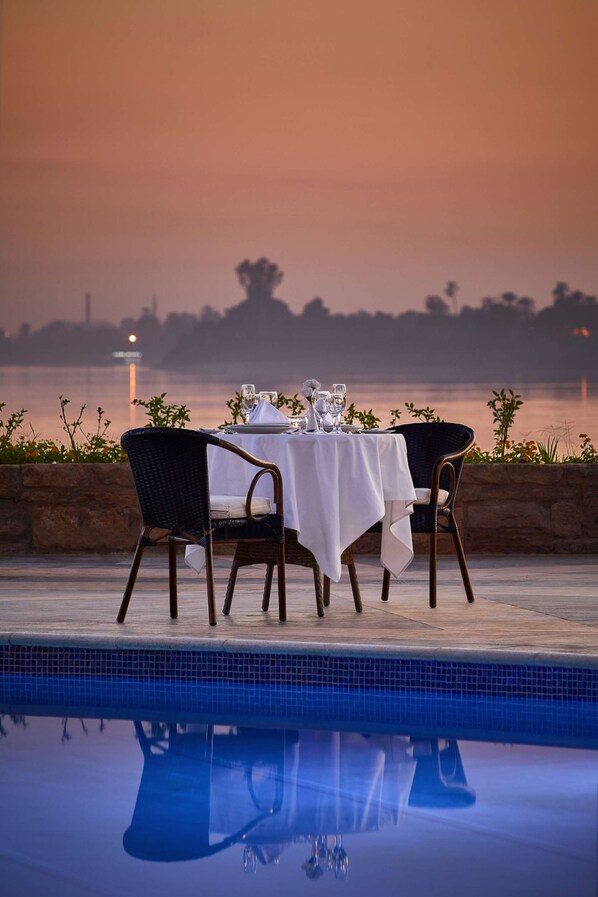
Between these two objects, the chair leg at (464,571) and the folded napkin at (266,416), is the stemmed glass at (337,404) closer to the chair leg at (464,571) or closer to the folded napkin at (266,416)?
the folded napkin at (266,416)

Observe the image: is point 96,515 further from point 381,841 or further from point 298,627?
point 381,841

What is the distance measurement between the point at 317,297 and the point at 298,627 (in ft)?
17.9

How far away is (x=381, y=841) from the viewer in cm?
304

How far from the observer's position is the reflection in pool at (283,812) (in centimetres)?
279

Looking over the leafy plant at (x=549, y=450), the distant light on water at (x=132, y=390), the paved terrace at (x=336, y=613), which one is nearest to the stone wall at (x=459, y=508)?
the paved terrace at (x=336, y=613)

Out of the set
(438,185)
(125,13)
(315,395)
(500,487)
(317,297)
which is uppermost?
(125,13)

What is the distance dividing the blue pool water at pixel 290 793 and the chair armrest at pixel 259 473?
2.67 feet

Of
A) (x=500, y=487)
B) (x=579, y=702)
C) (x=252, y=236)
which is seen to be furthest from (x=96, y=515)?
(x=579, y=702)

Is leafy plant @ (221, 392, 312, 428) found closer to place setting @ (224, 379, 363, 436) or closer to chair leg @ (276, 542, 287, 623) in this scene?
place setting @ (224, 379, 363, 436)

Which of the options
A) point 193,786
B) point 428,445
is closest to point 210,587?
point 193,786

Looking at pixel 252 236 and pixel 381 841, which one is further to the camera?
pixel 252 236

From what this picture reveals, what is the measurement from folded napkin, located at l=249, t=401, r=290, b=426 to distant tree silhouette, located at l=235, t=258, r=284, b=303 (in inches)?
172

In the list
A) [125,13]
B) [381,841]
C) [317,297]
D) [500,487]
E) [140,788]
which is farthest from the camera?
[317,297]

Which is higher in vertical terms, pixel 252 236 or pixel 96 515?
pixel 252 236
